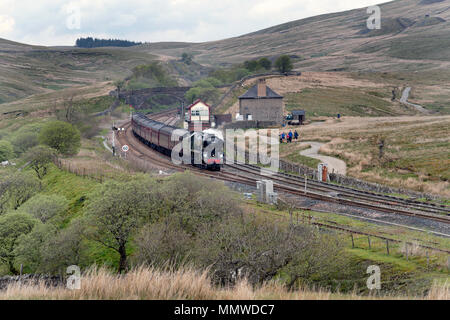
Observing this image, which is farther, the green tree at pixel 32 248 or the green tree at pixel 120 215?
the green tree at pixel 32 248

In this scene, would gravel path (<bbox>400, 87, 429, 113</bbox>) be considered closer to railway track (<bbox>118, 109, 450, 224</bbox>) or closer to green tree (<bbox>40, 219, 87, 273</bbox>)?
railway track (<bbox>118, 109, 450, 224</bbox>)

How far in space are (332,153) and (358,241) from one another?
2838 cm

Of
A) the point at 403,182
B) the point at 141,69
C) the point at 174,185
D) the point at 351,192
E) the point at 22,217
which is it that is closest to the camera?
the point at 174,185

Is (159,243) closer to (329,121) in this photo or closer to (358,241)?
(358,241)

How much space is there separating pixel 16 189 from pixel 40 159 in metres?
8.00

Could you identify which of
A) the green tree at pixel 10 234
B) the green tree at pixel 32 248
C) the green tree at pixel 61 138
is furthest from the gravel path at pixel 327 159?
the green tree at pixel 61 138

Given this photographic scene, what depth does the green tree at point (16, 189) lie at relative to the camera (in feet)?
130

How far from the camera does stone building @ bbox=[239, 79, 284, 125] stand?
79.1m

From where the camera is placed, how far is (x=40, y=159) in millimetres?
48250

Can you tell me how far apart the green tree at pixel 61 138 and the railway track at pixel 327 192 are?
28.4ft

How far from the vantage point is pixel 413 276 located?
57.9ft

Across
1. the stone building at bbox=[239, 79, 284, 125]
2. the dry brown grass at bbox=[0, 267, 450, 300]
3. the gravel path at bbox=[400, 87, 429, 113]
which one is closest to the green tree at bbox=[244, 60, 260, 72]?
the gravel path at bbox=[400, 87, 429, 113]

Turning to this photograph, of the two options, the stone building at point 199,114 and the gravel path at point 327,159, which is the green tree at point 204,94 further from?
the gravel path at point 327,159
